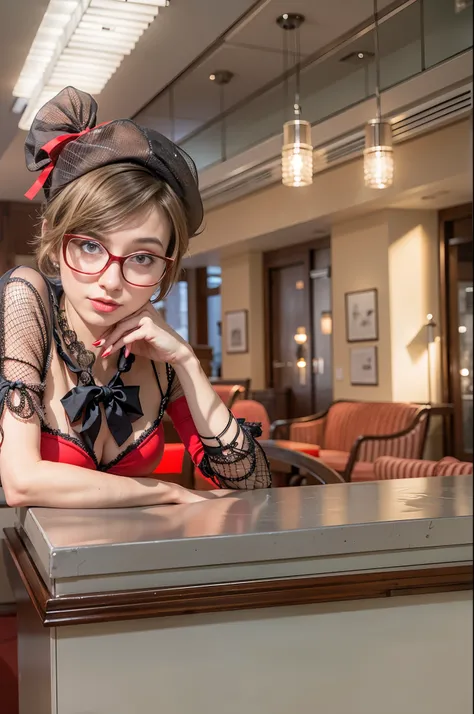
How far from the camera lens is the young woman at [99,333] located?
1.08 meters

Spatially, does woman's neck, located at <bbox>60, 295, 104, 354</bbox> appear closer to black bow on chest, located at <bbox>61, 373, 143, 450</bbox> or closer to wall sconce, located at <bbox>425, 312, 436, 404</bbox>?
black bow on chest, located at <bbox>61, 373, 143, 450</bbox>

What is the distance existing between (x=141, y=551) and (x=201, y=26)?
4.40 meters

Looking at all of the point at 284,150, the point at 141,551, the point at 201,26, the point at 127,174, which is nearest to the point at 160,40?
the point at 201,26

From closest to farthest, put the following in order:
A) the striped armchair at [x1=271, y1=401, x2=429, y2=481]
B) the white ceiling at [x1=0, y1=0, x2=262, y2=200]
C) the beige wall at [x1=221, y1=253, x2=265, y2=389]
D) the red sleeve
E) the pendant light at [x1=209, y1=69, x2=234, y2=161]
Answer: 1. the red sleeve
2. the white ceiling at [x1=0, y1=0, x2=262, y2=200]
3. the striped armchair at [x1=271, y1=401, x2=429, y2=481]
4. the pendant light at [x1=209, y1=69, x2=234, y2=161]
5. the beige wall at [x1=221, y1=253, x2=265, y2=389]

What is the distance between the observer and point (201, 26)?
15.1 ft

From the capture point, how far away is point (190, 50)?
498 centimetres

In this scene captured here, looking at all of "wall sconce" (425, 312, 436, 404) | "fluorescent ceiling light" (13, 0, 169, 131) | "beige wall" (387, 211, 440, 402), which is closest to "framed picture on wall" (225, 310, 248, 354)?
"beige wall" (387, 211, 440, 402)

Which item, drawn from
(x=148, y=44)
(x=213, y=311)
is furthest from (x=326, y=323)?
(x=148, y=44)

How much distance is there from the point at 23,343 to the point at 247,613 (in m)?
0.56

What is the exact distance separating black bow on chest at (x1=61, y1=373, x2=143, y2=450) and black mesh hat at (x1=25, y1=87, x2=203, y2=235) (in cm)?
29

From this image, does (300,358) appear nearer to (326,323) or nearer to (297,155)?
(326,323)

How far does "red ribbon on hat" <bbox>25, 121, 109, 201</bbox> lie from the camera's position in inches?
47.0

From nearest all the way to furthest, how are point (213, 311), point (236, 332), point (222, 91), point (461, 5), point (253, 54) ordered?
point (461, 5), point (253, 54), point (222, 91), point (236, 332), point (213, 311)

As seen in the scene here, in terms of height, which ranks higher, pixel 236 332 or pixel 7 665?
pixel 236 332
